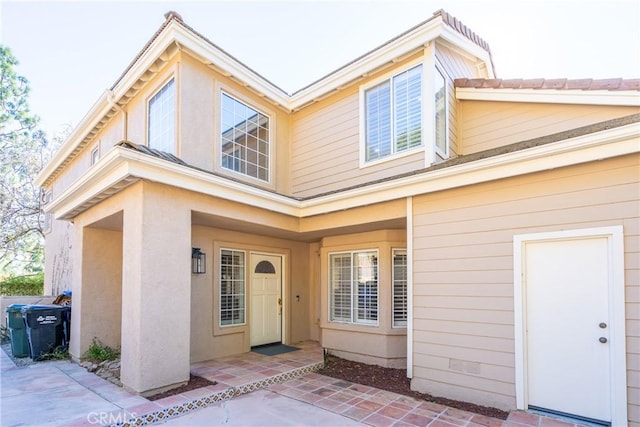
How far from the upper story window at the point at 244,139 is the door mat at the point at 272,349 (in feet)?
12.8

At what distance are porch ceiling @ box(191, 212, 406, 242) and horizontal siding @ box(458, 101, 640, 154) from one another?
8.22 feet

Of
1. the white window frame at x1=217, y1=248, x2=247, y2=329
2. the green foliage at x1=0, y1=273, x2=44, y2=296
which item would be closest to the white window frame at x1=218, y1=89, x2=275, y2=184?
the white window frame at x1=217, y1=248, x2=247, y2=329

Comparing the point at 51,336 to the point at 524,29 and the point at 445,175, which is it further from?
the point at 524,29

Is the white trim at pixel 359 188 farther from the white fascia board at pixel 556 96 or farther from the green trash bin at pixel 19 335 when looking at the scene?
the white fascia board at pixel 556 96

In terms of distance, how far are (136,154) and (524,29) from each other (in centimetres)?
811

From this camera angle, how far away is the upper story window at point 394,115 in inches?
261

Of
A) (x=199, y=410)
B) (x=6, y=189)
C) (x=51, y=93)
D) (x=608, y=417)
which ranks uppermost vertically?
(x=51, y=93)

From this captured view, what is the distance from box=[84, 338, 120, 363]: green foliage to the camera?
671 centimetres

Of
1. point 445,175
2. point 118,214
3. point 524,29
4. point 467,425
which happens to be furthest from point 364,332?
point 524,29

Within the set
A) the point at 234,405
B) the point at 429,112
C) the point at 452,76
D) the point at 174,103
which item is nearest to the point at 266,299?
the point at 234,405

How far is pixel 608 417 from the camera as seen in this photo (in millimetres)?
3807

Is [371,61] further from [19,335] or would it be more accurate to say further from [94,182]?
[19,335]

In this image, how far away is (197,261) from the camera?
685cm

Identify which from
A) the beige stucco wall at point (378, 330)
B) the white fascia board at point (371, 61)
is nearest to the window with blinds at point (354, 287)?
the beige stucco wall at point (378, 330)
